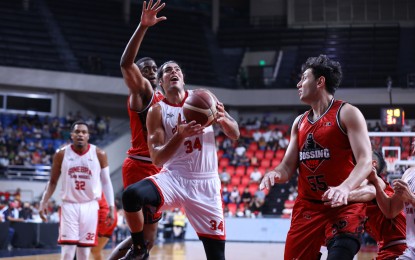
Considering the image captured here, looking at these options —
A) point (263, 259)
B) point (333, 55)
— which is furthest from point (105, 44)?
point (263, 259)

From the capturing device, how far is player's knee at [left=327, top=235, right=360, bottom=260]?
4.64 metres

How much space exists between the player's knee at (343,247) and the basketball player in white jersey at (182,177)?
4.10 feet

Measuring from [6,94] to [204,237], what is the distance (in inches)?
858

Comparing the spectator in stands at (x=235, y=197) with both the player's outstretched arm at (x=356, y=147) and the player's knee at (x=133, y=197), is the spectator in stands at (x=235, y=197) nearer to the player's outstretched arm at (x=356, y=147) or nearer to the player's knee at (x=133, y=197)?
the player's knee at (x=133, y=197)

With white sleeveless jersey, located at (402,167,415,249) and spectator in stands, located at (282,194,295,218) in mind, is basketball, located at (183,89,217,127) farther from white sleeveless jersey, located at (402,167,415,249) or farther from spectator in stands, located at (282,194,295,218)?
spectator in stands, located at (282,194,295,218)

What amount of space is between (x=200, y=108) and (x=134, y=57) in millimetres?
1077

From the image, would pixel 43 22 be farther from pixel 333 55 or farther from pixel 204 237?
pixel 204 237

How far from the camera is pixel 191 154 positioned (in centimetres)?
581

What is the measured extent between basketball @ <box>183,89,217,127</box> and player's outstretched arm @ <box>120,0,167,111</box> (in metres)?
0.70

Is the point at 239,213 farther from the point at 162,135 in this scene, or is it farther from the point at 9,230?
the point at 162,135

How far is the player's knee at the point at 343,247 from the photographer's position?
464 centimetres

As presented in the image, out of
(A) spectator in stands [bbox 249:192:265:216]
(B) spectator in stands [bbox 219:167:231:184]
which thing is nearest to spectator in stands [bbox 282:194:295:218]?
(A) spectator in stands [bbox 249:192:265:216]

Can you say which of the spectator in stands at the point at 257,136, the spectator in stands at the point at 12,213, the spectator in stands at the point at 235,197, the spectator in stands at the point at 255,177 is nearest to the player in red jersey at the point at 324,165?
the spectator in stands at the point at 12,213

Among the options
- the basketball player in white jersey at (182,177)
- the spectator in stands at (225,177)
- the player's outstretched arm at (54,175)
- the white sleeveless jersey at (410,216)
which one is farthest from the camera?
the spectator in stands at (225,177)
